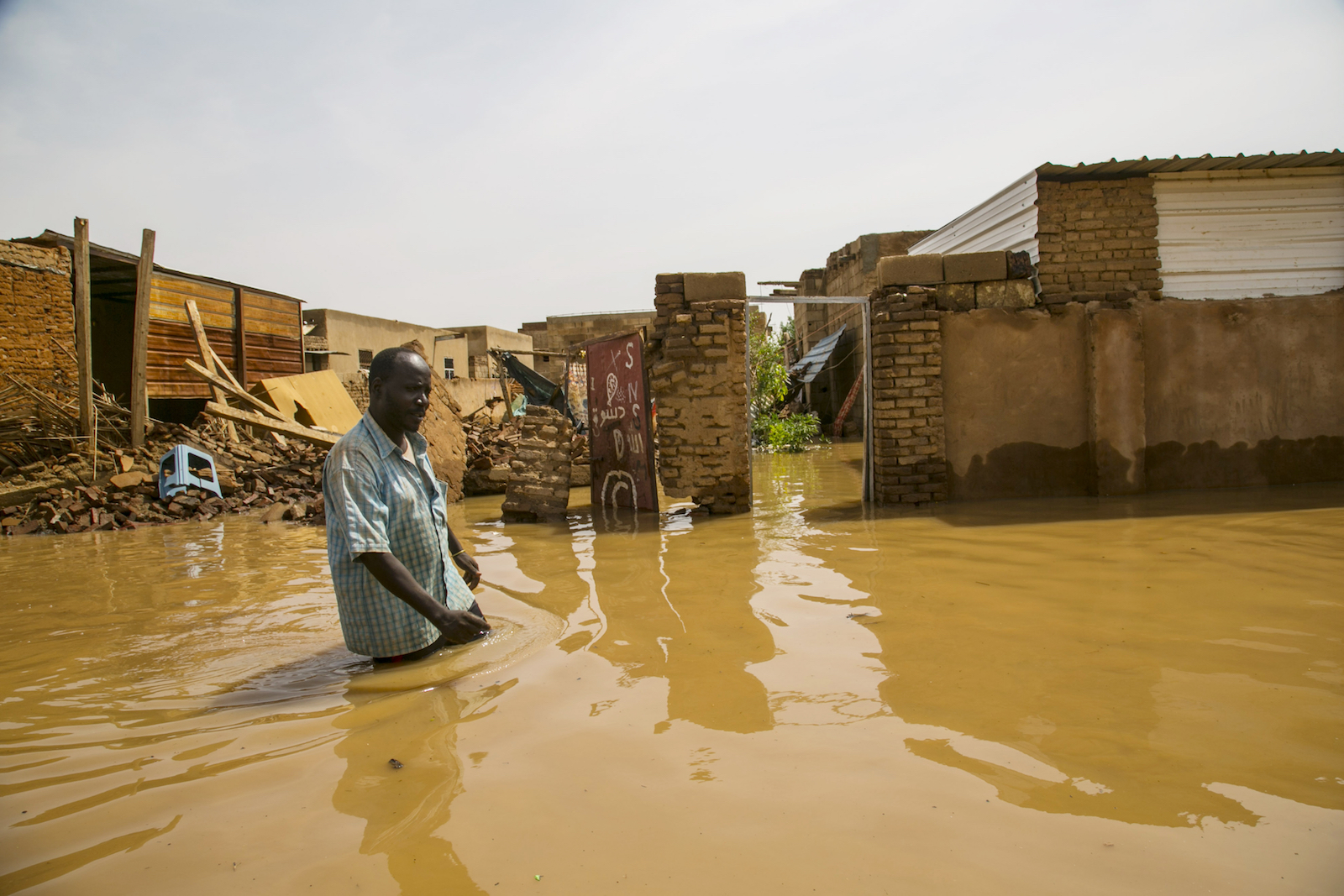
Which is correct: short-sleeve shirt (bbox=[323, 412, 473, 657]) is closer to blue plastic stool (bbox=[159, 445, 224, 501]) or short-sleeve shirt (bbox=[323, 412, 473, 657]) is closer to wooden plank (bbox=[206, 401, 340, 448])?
blue plastic stool (bbox=[159, 445, 224, 501])

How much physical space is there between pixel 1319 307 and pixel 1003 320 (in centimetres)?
292

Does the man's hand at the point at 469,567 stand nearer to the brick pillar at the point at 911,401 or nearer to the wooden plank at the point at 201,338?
the brick pillar at the point at 911,401

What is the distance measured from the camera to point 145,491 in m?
9.15

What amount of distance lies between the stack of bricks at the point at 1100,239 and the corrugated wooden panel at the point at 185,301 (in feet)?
40.7

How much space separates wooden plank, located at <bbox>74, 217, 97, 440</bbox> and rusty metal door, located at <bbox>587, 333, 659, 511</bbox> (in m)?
6.38

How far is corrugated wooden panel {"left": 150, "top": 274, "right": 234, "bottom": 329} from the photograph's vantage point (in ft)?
41.7

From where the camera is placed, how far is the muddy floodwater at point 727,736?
172 cm

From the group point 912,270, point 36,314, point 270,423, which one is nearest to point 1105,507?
point 912,270

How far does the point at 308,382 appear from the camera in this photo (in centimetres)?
1360

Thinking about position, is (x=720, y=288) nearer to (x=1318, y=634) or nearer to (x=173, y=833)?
(x=1318, y=634)

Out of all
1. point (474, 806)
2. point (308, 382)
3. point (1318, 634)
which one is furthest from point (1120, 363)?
point (308, 382)

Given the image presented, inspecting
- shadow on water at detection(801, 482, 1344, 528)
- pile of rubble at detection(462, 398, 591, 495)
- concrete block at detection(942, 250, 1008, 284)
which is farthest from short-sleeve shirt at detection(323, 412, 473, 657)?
concrete block at detection(942, 250, 1008, 284)

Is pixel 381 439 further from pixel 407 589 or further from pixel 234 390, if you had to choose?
pixel 234 390

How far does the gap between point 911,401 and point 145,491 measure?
8.62m
